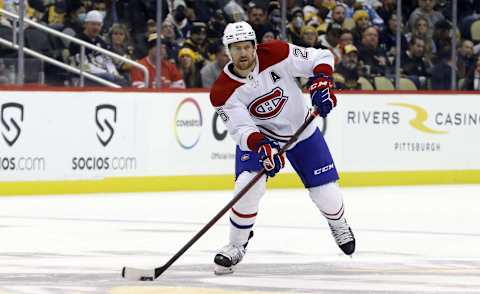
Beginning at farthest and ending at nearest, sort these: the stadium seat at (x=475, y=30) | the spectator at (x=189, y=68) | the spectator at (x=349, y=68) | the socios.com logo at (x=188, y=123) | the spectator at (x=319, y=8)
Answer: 1. the stadium seat at (x=475, y=30)
2. the spectator at (x=349, y=68)
3. the spectator at (x=319, y=8)
4. the spectator at (x=189, y=68)
5. the socios.com logo at (x=188, y=123)

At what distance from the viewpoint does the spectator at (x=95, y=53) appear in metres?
15.0

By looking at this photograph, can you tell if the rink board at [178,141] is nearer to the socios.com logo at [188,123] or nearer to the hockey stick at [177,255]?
the socios.com logo at [188,123]

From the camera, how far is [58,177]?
1466cm

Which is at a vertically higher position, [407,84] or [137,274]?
[407,84]

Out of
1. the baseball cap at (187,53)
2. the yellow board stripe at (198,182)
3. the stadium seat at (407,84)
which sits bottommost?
the yellow board stripe at (198,182)

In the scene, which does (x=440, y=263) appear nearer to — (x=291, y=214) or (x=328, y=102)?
(x=328, y=102)

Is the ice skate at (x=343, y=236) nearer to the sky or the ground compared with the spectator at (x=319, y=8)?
nearer to the ground

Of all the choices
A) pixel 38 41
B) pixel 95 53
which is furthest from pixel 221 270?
pixel 95 53

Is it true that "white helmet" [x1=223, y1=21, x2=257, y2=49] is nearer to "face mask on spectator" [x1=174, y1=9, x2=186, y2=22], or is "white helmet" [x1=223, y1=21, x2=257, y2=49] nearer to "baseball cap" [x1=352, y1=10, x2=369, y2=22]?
"face mask on spectator" [x1=174, y1=9, x2=186, y2=22]

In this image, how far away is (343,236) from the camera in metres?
8.59

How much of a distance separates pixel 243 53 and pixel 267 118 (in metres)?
0.55

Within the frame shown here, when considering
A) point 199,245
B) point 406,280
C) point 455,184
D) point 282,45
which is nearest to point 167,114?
point 455,184

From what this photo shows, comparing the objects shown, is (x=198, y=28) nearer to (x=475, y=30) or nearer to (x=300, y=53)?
(x=475, y=30)

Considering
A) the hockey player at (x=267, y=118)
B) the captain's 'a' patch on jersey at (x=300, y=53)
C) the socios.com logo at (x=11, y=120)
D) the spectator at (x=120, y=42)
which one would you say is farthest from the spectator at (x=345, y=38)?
the captain's 'a' patch on jersey at (x=300, y=53)
